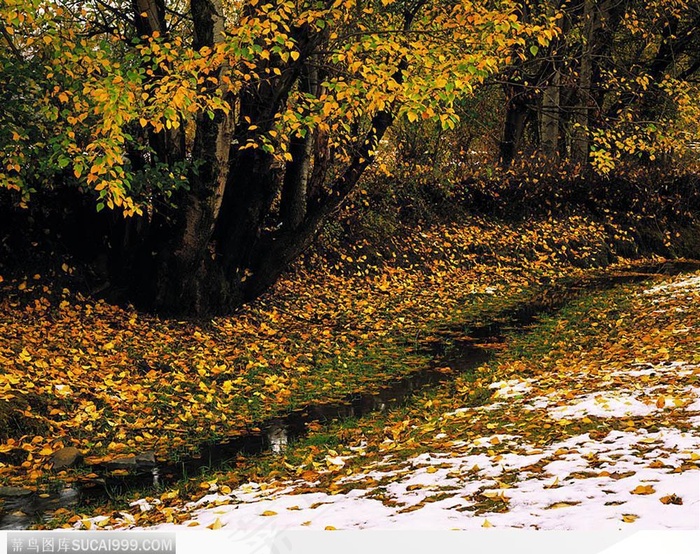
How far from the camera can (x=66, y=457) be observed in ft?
25.6

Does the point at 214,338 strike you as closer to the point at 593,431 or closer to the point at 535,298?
the point at 593,431

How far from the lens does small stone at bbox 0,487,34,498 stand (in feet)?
22.5

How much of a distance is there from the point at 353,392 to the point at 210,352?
2.53 meters

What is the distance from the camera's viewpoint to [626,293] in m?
17.3

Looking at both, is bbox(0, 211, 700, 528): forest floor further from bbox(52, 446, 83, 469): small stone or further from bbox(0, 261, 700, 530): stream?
bbox(0, 261, 700, 530): stream

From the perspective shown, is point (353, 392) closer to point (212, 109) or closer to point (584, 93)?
point (212, 109)

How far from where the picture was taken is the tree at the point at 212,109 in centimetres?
955

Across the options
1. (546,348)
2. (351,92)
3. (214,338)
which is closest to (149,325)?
(214,338)

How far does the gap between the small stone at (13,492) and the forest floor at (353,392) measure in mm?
166

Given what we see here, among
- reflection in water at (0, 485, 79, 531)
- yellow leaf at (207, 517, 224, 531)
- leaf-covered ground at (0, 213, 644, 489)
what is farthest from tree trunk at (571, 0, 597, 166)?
yellow leaf at (207, 517, 224, 531)

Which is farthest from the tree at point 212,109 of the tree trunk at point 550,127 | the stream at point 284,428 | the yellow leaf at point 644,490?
the tree trunk at point 550,127

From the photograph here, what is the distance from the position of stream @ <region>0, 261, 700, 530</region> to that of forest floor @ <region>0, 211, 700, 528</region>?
20 centimetres

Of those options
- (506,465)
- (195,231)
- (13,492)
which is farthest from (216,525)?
(195,231)

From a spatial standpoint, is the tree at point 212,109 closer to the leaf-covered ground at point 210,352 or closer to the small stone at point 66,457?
the leaf-covered ground at point 210,352
